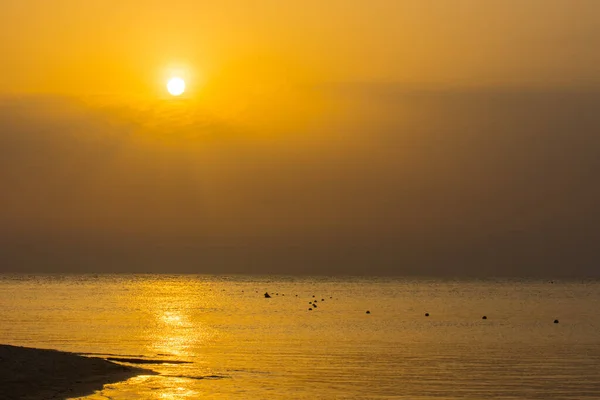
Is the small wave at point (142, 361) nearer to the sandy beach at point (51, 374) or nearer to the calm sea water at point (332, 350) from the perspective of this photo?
the calm sea water at point (332, 350)

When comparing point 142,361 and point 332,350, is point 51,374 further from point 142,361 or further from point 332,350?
point 332,350

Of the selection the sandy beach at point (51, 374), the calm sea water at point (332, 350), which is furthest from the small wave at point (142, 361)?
the sandy beach at point (51, 374)

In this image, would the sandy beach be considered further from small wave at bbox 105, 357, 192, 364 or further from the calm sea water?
small wave at bbox 105, 357, 192, 364

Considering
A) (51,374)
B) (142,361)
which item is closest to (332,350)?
(142,361)

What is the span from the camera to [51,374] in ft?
130

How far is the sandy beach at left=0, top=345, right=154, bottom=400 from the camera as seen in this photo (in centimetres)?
3581

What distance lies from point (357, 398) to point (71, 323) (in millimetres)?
46560

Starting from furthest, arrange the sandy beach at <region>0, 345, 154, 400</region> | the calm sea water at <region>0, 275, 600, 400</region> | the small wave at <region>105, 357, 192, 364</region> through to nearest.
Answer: the small wave at <region>105, 357, 192, 364</region>, the calm sea water at <region>0, 275, 600, 400</region>, the sandy beach at <region>0, 345, 154, 400</region>

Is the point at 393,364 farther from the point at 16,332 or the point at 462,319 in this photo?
the point at 462,319

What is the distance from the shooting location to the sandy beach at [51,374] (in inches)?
1410

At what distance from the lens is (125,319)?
8650cm

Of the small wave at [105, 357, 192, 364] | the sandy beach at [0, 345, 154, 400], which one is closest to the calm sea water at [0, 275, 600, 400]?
the small wave at [105, 357, 192, 364]

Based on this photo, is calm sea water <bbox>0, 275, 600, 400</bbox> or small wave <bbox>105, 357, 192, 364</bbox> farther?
small wave <bbox>105, 357, 192, 364</bbox>

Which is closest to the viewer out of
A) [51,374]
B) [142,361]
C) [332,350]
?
[51,374]
